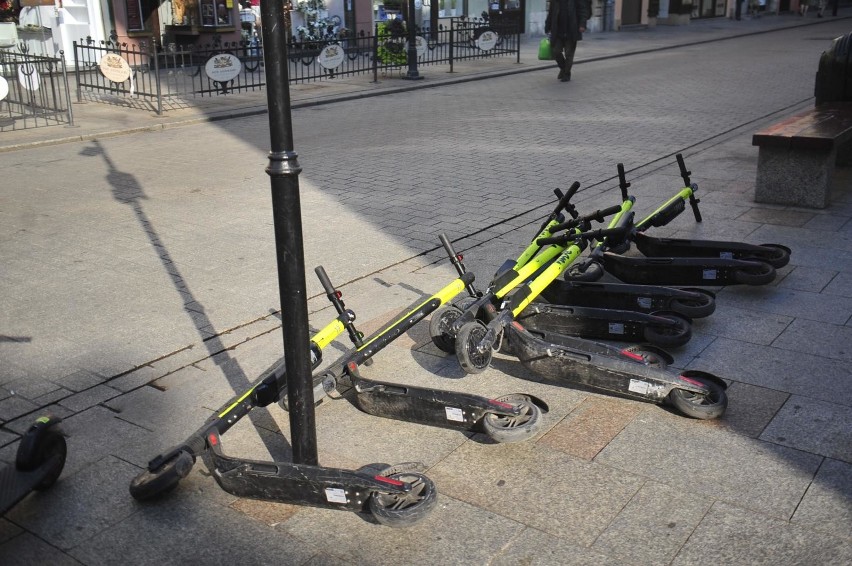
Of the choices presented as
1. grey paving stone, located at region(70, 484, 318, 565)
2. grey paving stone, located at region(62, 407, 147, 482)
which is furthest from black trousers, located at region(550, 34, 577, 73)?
grey paving stone, located at region(70, 484, 318, 565)

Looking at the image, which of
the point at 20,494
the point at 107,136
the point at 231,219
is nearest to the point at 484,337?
the point at 20,494

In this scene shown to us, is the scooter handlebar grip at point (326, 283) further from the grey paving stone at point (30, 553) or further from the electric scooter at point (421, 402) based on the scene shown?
the grey paving stone at point (30, 553)

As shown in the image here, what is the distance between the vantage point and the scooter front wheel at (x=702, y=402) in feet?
13.4

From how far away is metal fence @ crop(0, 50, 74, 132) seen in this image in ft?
44.6

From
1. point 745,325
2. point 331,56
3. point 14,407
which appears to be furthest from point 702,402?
point 331,56

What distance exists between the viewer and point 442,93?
57.7 ft

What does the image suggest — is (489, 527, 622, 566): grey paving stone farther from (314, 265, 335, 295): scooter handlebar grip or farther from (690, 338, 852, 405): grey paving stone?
(690, 338, 852, 405): grey paving stone

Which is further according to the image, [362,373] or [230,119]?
[230,119]

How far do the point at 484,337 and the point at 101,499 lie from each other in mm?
1929

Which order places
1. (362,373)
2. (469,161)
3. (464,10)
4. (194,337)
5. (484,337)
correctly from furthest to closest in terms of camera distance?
(464,10) → (469,161) → (194,337) → (362,373) → (484,337)

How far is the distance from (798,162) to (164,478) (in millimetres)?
6551

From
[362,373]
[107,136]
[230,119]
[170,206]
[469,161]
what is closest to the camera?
[362,373]

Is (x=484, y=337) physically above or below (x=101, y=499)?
above

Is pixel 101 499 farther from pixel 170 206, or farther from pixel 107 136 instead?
pixel 107 136
